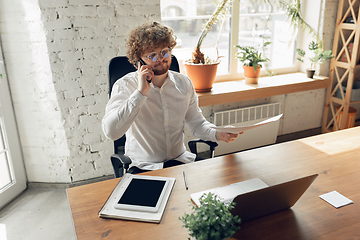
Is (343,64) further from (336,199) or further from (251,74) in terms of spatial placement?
(336,199)

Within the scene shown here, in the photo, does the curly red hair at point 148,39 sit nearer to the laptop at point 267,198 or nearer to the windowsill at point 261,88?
the laptop at point 267,198

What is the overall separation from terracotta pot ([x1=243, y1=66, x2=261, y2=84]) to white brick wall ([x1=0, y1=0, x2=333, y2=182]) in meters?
1.11

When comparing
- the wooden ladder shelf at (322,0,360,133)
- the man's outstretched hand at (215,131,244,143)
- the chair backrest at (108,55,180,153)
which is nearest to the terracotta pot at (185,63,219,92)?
the chair backrest at (108,55,180,153)

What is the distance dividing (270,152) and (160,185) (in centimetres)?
64

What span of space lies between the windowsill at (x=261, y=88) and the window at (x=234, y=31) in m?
0.20

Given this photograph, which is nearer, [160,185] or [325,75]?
[160,185]

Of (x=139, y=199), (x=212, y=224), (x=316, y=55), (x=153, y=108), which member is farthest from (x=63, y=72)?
(x=316, y=55)

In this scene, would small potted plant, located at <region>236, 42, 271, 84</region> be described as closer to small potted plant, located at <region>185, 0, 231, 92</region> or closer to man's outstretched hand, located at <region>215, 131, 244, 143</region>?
small potted plant, located at <region>185, 0, 231, 92</region>

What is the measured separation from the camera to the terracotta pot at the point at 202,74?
262cm

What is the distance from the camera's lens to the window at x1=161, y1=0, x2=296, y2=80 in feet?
9.23

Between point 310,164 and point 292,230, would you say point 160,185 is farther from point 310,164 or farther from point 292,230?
point 310,164

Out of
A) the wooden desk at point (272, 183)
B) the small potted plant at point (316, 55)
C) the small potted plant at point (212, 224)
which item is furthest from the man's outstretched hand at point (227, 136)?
the small potted plant at point (316, 55)

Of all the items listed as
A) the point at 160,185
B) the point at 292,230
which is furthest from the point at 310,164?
the point at 160,185

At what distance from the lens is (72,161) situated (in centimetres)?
256
